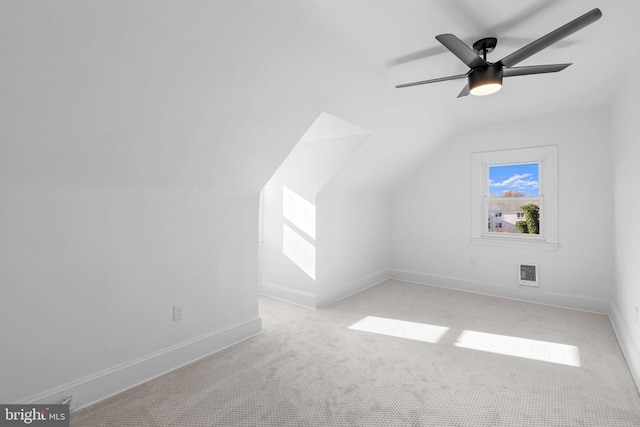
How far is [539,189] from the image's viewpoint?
4273mm

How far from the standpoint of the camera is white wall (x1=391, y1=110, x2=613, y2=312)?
386cm

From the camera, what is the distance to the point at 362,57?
2490 millimetres

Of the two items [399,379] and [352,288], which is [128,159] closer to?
[399,379]

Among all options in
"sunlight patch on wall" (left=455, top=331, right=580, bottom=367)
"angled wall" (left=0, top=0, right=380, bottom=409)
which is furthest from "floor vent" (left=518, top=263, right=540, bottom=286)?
"angled wall" (left=0, top=0, right=380, bottom=409)

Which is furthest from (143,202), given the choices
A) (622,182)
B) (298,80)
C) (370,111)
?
(622,182)

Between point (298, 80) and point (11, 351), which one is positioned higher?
point (298, 80)

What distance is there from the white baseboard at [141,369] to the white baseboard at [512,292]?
2.98m

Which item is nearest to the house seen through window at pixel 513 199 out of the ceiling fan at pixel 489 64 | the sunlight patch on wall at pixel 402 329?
the sunlight patch on wall at pixel 402 329

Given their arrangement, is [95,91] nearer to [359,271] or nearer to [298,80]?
[298,80]

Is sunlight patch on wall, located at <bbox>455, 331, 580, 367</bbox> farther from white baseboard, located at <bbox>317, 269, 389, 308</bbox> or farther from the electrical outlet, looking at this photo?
the electrical outlet

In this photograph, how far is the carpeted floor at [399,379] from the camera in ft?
6.30

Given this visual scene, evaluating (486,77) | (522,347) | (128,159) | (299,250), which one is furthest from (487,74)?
(299,250)

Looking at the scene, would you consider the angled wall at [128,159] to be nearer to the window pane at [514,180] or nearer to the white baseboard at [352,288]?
the white baseboard at [352,288]

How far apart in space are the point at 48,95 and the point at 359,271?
3.90 metres
